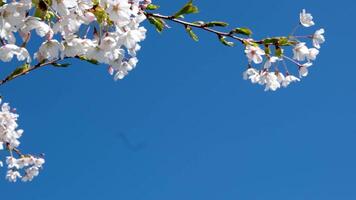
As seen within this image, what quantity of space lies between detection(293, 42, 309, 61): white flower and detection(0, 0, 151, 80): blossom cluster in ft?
4.51

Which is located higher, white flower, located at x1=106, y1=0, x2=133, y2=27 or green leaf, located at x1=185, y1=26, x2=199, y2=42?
green leaf, located at x1=185, y1=26, x2=199, y2=42

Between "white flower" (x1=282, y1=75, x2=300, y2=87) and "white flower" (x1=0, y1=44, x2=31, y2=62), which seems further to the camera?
"white flower" (x1=282, y1=75, x2=300, y2=87)

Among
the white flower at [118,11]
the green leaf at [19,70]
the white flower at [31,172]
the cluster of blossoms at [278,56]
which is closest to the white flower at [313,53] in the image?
the cluster of blossoms at [278,56]

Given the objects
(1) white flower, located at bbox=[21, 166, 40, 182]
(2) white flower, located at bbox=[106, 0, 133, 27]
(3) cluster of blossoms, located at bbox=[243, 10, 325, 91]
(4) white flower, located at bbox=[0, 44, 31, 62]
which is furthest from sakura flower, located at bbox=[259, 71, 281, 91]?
(1) white flower, located at bbox=[21, 166, 40, 182]

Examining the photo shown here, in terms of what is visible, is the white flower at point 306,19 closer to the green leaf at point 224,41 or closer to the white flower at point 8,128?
the green leaf at point 224,41

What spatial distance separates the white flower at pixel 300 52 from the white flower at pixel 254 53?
0.26 metres

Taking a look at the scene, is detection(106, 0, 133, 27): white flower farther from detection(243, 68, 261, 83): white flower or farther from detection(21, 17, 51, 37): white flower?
detection(243, 68, 261, 83): white flower

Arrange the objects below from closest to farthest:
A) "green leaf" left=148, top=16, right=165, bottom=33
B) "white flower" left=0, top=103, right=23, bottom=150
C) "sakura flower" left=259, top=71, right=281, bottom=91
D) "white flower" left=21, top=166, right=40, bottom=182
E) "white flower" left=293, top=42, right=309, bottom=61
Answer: "green leaf" left=148, top=16, right=165, bottom=33, "white flower" left=293, top=42, right=309, bottom=61, "sakura flower" left=259, top=71, right=281, bottom=91, "white flower" left=0, top=103, right=23, bottom=150, "white flower" left=21, top=166, right=40, bottom=182

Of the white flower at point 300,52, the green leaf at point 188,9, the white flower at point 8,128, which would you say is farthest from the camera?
the white flower at point 8,128

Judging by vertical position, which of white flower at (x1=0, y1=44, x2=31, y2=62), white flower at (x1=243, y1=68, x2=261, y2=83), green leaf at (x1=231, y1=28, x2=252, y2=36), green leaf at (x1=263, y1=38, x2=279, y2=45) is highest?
white flower at (x1=243, y1=68, x2=261, y2=83)

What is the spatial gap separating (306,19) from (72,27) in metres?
2.28

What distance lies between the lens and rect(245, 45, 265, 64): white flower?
12.9 ft

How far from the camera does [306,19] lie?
4445 millimetres

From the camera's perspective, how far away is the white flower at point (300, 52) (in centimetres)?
403
